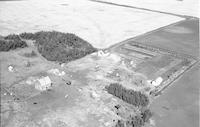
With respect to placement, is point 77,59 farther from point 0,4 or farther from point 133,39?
point 0,4

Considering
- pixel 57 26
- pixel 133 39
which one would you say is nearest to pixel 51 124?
pixel 133 39

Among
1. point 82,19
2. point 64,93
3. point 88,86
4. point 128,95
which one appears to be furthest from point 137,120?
point 82,19

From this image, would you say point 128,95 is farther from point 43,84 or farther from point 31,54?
point 31,54

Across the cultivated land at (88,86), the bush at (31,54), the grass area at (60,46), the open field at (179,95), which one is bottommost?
the open field at (179,95)

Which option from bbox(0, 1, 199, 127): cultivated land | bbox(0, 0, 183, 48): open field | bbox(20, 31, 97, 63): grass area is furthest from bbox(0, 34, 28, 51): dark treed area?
bbox(0, 0, 183, 48): open field

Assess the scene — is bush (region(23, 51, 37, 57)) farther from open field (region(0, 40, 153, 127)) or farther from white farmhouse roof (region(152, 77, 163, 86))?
white farmhouse roof (region(152, 77, 163, 86))

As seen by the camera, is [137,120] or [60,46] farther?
[60,46]

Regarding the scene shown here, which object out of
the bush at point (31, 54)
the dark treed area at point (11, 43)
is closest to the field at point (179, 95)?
the bush at point (31, 54)

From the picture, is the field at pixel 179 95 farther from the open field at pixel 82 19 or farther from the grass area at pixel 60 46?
the grass area at pixel 60 46
